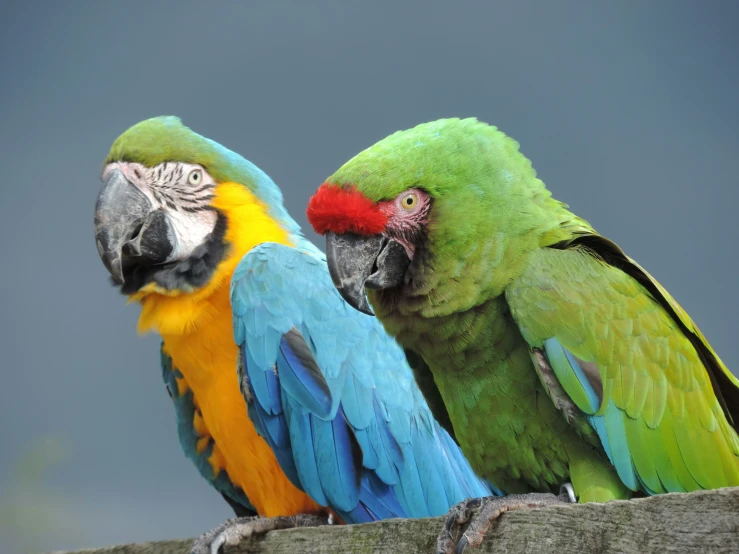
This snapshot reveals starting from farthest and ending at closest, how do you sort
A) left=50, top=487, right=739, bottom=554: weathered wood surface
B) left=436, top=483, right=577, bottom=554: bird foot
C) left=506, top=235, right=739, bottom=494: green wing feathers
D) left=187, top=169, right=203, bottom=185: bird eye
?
left=187, top=169, right=203, bottom=185: bird eye
left=506, top=235, right=739, bottom=494: green wing feathers
left=436, top=483, right=577, bottom=554: bird foot
left=50, top=487, right=739, bottom=554: weathered wood surface

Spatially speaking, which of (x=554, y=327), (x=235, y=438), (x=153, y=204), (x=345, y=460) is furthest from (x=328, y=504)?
(x=153, y=204)

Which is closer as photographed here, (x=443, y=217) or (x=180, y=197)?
(x=443, y=217)

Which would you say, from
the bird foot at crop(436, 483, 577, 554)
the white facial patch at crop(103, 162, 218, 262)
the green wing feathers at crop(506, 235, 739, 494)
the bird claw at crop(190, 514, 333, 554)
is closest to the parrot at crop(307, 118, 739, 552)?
the green wing feathers at crop(506, 235, 739, 494)

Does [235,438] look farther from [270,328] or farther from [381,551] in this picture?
[381,551]

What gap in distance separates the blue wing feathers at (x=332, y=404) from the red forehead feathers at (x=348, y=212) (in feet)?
1.68

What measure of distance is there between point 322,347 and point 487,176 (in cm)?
68

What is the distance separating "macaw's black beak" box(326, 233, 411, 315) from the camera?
156 cm

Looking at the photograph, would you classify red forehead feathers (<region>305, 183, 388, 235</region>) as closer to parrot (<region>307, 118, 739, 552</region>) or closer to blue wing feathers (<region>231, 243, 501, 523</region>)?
parrot (<region>307, 118, 739, 552</region>)

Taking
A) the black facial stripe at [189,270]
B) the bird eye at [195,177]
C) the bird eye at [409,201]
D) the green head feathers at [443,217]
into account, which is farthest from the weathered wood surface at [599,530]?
the bird eye at [195,177]

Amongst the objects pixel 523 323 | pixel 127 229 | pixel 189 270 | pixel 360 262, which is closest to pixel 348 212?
pixel 360 262

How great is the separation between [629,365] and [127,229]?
1.33 meters

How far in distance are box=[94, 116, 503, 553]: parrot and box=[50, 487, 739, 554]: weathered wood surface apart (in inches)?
25.6

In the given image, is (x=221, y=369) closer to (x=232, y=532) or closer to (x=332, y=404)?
(x=332, y=404)

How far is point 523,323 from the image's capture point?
Answer: 145 cm
